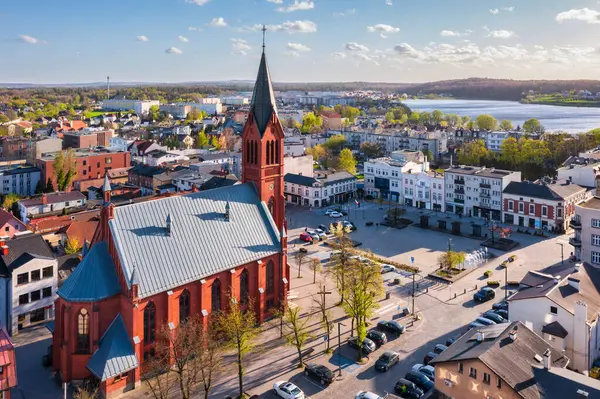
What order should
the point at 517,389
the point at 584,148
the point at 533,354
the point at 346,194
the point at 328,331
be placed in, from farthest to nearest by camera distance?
1. the point at 584,148
2. the point at 346,194
3. the point at 328,331
4. the point at 533,354
5. the point at 517,389

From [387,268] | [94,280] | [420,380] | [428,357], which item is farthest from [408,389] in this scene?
[387,268]

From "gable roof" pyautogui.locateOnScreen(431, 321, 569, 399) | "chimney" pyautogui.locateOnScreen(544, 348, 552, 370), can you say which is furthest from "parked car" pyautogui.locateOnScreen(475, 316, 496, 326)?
"chimney" pyautogui.locateOnScreen(544, 348, 552, 370)

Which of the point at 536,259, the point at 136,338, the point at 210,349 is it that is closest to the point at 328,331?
the point at 210,349

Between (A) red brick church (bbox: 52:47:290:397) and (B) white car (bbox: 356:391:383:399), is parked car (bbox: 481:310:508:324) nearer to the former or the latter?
(B) white car (bbox: 356:391:383:399)

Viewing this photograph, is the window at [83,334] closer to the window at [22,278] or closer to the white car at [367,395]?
the window at [22,278]

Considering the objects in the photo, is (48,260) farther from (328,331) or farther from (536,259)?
(536,259)

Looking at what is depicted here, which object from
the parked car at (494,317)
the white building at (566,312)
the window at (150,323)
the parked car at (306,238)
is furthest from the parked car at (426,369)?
the parked car at (306,238)

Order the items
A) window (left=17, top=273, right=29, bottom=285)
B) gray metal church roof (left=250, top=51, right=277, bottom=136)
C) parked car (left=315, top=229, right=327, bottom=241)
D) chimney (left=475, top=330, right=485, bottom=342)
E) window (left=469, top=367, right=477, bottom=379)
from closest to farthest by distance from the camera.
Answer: window (left=469, top=367, right=477, bottom=379)
chimney (left=475, top=330, right=485, bottom=342)
window (left=17, top=273, right=29, bottom=285)
gray metal church roof (left=250, top=51, right=277, bottom=136)
parked car (left=315, top=229, right=327, bottom=241)
